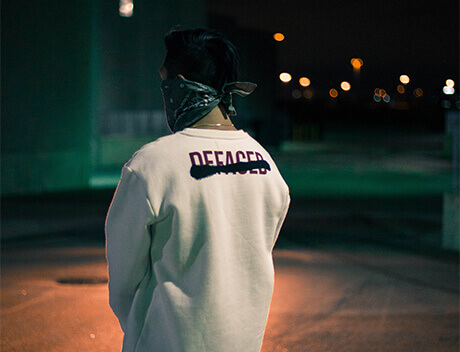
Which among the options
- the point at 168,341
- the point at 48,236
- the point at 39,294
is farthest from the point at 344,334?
the point at 48,236

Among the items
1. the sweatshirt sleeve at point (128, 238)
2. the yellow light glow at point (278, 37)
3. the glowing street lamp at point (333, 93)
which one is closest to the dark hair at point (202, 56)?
the sweatshirt sleeve at point (128, 238)

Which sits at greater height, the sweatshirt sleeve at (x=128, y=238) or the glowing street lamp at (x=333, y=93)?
the sweatshirt sleeve at (x=128, y=238)

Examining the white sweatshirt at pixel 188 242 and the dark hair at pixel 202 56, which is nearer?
the white sweatshirt at pixel 188 242

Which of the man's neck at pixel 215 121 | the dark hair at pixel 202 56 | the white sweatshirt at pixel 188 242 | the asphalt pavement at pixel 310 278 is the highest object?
the dark hair at pixel 202 56

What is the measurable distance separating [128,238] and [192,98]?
0.53m

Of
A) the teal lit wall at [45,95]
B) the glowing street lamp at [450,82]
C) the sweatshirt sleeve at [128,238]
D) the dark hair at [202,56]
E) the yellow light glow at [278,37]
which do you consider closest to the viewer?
the sweatshirt sleeve at [128,238]

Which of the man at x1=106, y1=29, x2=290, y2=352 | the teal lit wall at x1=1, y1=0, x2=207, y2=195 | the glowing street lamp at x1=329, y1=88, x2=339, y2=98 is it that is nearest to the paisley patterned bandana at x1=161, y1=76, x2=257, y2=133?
the man at x1=106, y1=29, x2=290, y2=352

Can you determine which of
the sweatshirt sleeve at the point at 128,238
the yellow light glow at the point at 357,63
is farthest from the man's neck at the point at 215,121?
the yellow light glow at the point at 357,63

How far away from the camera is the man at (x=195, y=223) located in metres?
2.09

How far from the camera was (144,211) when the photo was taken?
2.04 metres

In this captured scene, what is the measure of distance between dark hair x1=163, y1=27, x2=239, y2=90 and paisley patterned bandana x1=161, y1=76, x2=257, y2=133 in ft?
Answer: 0.09

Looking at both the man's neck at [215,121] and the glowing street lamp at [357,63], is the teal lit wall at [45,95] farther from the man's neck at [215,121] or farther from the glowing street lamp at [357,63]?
the glowing street lamp at [357,63]

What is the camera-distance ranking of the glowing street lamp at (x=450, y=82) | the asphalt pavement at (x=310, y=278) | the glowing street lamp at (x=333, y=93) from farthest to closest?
the glowing street lamp at (x=333, y=93) < the glowing street lamp at (x=450, y=82) < the asphalt pavement at (x=310, y=278)

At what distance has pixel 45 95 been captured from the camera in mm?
18172
